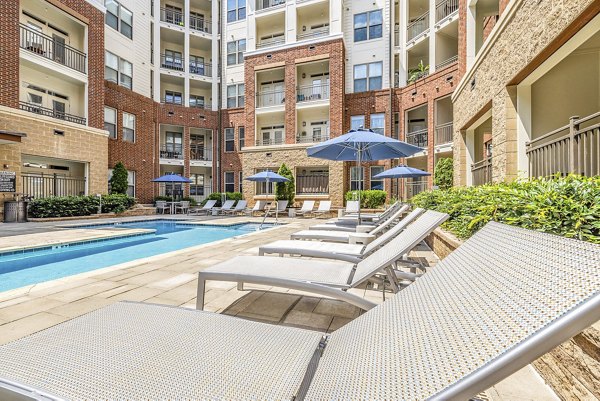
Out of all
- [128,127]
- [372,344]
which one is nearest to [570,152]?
[372,344]

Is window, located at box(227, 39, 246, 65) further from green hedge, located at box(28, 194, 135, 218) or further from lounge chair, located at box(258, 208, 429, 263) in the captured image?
lounge chair, located at box(258, 208, 429, 263)

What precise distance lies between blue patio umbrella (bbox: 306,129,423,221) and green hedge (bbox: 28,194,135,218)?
12122 millimetres

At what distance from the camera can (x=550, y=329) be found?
30.4 inches

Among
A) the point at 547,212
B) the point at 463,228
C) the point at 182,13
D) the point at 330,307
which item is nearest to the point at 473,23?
the point at 463,228

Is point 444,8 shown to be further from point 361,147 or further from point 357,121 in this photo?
point 361,147

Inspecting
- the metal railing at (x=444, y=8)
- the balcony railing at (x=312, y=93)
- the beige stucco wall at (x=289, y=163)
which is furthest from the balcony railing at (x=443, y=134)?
the balcony railing at (x=312, y=93)

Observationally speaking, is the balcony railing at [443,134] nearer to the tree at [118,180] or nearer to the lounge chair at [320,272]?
the lounge chair at [320,272]

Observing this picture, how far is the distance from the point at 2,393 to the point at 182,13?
2797cm

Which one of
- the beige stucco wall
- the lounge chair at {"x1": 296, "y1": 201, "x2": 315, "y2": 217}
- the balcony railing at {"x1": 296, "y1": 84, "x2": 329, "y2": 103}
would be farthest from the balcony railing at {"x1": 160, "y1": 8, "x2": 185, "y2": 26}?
the lounge chair at {"x1": 296, "y1": 201, "x2": 315, "y2": 217}

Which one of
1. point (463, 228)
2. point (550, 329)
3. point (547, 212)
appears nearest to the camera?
point (550, 329)

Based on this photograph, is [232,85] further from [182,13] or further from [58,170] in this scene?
[58,170]

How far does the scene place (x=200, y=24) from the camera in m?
24.3

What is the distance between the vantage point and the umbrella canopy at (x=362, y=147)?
633 centimetres

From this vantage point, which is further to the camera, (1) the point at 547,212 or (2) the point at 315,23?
(2) the point at 315,23
